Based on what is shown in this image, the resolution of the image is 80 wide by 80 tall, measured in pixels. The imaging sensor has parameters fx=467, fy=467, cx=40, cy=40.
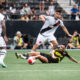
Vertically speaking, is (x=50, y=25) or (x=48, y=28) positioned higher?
(x=50, y=25)

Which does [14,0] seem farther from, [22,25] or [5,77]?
[5,77]

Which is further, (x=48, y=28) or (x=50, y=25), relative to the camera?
(x=48, y=28)

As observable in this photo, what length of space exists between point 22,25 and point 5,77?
16195 millimetres

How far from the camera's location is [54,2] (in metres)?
30.5

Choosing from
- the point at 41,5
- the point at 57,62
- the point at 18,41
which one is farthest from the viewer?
the point at 41,5

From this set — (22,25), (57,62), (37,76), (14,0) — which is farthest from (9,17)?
(37,76)

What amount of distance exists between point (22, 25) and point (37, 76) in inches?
632

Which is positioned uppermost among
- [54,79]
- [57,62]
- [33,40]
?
[54,79]

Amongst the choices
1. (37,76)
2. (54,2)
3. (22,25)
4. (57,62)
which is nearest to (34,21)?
(22,25)

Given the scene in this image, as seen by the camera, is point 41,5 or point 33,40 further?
point 41,5

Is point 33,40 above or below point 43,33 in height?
below

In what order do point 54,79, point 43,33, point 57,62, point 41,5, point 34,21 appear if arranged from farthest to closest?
point 41,5 < point 34,21 < point 43,33 < point 57,62 < point 54,79

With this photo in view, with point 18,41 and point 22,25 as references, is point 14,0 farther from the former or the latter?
point 18,41

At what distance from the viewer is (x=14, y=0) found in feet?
100
